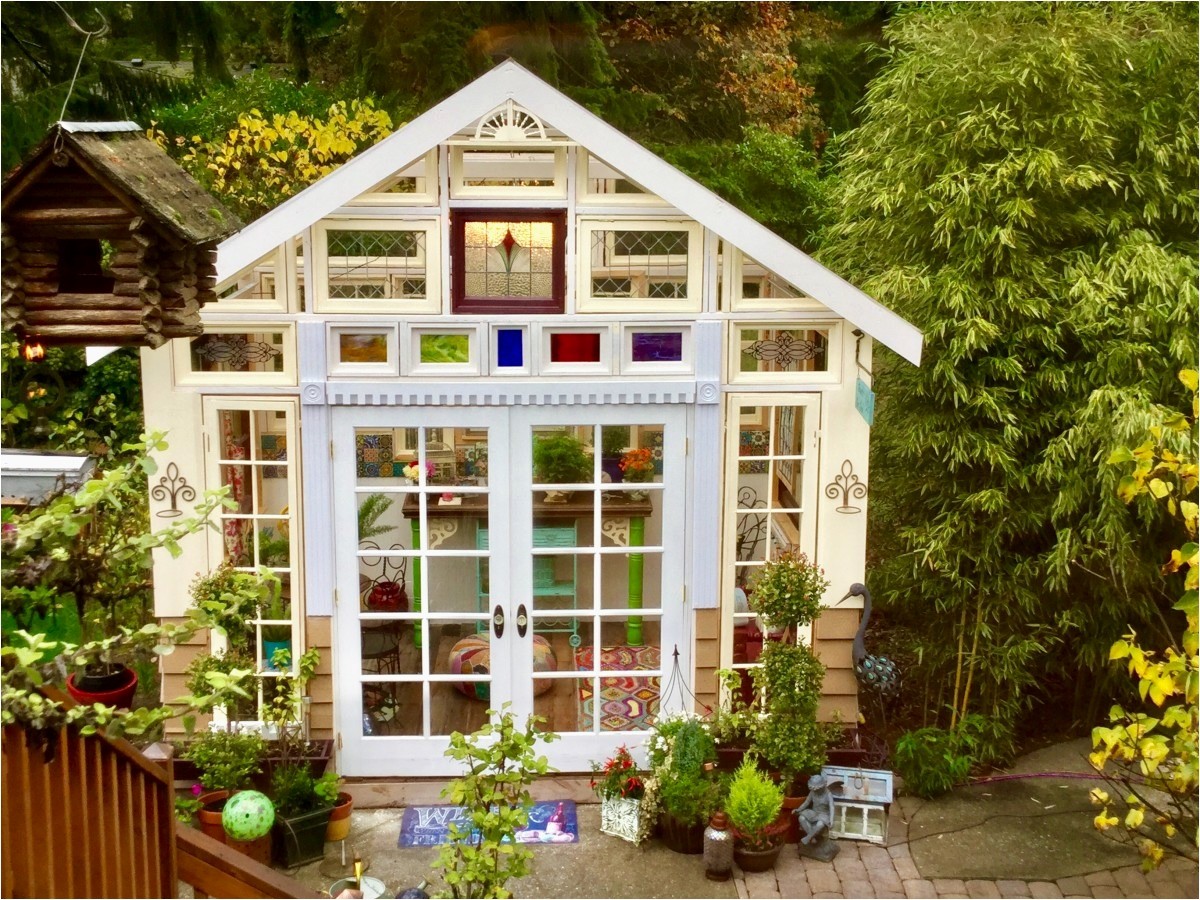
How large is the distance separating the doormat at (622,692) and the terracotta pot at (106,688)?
239cm

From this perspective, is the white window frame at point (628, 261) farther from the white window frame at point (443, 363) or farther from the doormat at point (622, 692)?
the doormat at point (622, 692)

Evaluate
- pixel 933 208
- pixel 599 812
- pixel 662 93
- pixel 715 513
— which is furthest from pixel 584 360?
pixel 662 93

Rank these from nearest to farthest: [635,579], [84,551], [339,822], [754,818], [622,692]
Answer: [84,551], [754,818], [339,822], [635,579], [622,692]

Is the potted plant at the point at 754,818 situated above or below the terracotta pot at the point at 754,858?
above

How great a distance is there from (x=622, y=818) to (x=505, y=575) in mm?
1303

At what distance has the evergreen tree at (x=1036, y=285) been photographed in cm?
588

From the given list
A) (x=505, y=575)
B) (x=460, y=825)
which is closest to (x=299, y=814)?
(x=460, y=825)

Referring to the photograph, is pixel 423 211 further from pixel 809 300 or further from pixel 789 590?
pixel 789 590

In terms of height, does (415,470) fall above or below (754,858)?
above

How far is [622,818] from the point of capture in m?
5.89

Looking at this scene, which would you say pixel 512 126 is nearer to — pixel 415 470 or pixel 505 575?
pixel 415 470

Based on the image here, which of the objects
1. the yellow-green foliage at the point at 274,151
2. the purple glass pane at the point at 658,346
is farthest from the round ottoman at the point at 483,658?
the yellow-green foliage at the point at 274,151

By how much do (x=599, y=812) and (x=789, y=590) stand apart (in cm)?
149

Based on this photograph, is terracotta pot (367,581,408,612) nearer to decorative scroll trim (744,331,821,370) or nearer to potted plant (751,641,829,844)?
potted plant (751,641,829,844)
